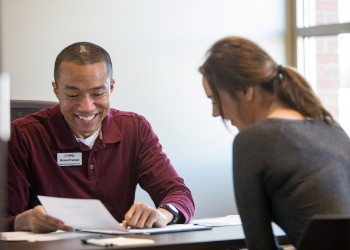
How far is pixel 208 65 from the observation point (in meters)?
1.21

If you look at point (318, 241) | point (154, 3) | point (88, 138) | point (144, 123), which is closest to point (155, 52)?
point (154, 3)

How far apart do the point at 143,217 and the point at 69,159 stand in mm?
561

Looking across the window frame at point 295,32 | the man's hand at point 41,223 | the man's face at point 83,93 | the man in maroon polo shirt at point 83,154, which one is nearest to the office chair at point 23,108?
the man in maroon polo shirt at point 83,154

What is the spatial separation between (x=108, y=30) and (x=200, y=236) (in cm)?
216

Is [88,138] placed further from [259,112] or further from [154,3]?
[154,3]

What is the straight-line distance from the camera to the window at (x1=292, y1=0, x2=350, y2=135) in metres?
3.37

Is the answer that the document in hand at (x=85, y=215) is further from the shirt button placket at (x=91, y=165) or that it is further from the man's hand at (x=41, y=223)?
the shirt button placket at (x=91, y=165)

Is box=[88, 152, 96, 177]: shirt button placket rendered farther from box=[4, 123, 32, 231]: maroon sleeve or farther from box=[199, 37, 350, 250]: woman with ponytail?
box=[199, 37, 350, 250]: woman with ponytail

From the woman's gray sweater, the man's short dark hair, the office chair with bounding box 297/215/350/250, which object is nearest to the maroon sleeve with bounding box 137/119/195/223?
the man's short dark hair

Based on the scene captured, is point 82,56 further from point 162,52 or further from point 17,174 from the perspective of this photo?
point 162,52

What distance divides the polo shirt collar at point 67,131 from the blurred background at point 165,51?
3.45ft

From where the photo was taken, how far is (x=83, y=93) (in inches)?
67.6

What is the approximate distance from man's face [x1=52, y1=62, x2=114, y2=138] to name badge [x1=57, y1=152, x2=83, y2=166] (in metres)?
0.11

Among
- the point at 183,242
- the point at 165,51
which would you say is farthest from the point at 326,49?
the point at 183,242
